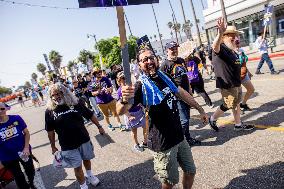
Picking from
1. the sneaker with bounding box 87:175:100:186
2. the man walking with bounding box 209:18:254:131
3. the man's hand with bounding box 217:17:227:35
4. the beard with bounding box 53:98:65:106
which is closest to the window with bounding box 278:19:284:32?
the man walking with bounding box 209:18:254:131

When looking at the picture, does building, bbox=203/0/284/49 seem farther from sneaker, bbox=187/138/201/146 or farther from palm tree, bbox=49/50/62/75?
palm tree, bbox=49/50/62/75

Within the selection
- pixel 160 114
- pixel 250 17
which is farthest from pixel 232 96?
pixel 250 17

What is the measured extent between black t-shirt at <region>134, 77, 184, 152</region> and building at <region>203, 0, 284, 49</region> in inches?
963

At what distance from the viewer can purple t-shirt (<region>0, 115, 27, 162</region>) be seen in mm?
4688

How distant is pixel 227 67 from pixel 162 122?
2.73 meters

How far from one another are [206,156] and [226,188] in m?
1.21

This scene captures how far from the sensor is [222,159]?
479 centimetres

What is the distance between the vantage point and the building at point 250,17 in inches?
1014

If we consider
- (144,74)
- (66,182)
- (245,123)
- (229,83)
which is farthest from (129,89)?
(245,123)

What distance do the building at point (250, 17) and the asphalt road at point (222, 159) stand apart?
20441 mm

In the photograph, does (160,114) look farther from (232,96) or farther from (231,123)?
(231,123)

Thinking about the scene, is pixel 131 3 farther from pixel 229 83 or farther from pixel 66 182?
pixel 66 182

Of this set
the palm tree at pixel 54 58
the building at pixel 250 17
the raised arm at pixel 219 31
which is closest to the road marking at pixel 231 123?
the raised arm at pixel 219 31

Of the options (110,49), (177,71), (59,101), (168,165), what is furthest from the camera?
(110,49)
